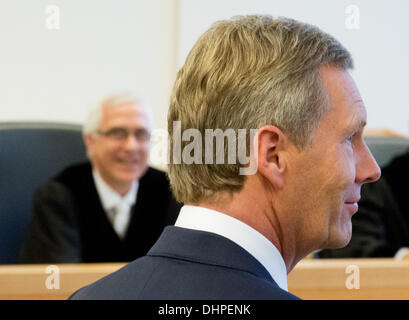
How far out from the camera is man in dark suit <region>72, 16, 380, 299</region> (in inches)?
26.6

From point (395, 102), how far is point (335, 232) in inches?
96.3

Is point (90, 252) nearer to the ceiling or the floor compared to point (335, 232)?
nearer to the floor

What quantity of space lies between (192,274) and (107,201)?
1715 millimetres

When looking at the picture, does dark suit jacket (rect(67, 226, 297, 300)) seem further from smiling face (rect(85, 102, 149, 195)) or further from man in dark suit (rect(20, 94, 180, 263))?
smiling face (rect(85, 102, 149, 195))

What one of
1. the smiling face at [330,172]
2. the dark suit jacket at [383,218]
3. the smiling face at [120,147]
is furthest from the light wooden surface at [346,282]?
the smiling face at [120,147]

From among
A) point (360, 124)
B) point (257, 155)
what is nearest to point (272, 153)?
point (257, 155)

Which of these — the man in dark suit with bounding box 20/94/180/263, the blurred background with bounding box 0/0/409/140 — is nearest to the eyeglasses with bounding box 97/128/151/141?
the man in dark suit with bounding box 20/94/180/263

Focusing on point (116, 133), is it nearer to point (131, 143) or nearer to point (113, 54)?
point (131, 143)

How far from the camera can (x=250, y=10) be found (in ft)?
9.95

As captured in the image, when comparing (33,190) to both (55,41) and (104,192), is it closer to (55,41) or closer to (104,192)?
(104,192)

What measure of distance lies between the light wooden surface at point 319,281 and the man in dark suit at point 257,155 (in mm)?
510

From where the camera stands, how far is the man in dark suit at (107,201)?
2111 mm

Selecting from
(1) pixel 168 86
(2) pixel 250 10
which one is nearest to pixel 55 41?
(1) pixel 168 86

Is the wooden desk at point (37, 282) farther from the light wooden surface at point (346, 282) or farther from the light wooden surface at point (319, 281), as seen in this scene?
the light wooden surface at point (346, 282)
